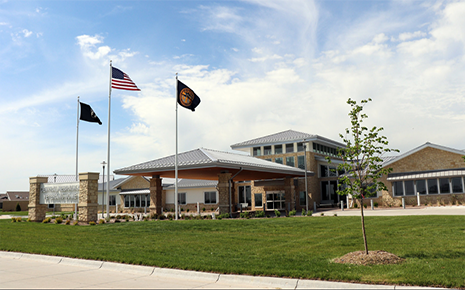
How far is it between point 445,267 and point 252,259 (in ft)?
14.9

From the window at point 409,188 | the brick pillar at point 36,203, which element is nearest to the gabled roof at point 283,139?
the window at point 409,188

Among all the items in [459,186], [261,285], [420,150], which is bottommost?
[261,285]

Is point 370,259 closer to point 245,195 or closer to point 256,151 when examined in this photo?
point 256,151

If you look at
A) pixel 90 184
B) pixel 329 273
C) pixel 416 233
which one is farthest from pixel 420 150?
pixel 329 273

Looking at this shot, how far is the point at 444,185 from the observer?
3400 cm

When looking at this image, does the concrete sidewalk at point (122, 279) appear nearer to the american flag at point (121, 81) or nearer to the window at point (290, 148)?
the american flag at point (121, 81)

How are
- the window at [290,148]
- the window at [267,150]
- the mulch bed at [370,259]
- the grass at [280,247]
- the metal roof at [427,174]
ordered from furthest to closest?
1. the window at [267,150]
2. the window at [290,148]
3. the metal roof at [427,174]
4. the mulch bed at [370,259]
5. the grass at [280,247]

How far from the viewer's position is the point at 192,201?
156ft

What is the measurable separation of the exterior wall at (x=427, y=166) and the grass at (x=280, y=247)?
1838cm

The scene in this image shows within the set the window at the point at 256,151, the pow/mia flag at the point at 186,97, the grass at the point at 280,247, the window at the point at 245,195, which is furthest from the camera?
the window at the point at 245,195

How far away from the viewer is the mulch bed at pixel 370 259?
9.06 meters

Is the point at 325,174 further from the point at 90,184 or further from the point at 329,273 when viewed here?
the point at 329,273

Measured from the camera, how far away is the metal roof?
109 feet

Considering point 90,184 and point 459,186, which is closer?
point 90,184
